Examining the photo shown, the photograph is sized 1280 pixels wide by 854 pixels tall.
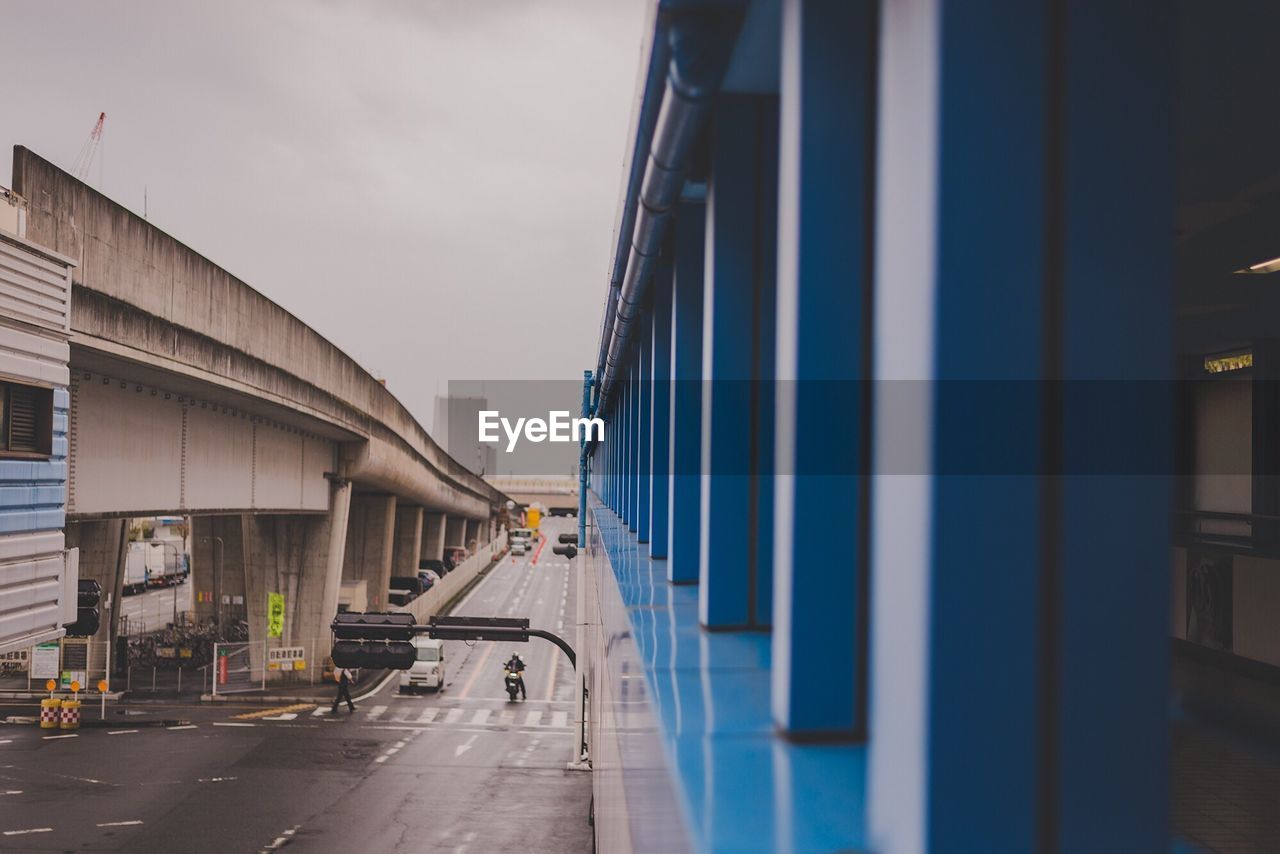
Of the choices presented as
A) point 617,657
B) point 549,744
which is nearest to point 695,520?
point 617,657

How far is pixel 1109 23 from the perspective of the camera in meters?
2.05

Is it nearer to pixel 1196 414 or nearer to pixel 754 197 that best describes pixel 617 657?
pixel 754 197

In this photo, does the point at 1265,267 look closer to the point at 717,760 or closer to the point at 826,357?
the point at 826,357

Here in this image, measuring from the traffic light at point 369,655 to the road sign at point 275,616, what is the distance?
20.2 meters

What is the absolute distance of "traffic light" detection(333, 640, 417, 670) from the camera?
15203 millimetres

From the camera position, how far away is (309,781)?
20.2m

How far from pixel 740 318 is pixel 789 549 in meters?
2.14

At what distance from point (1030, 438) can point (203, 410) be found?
20601 millimetres

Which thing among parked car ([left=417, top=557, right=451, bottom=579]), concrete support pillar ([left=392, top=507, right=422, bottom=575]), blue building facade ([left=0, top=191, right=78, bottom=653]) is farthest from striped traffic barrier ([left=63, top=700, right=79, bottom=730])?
parked car ([left=417, top=557, right=451, bottom=579])

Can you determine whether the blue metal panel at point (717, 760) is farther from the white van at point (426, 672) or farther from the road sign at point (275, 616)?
the road sign at point (275, 616)

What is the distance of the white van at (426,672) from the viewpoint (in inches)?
1256

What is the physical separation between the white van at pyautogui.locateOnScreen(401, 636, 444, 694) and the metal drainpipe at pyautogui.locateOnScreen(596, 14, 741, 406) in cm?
2796

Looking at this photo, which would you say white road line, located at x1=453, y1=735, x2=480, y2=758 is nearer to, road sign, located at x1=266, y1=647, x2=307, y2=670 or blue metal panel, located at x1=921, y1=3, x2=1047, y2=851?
road sign, located at x1=266, y1=647, x2=307, y2=670

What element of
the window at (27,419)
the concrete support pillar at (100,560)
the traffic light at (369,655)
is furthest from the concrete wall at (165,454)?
the concrete support pillar at (100,560)
